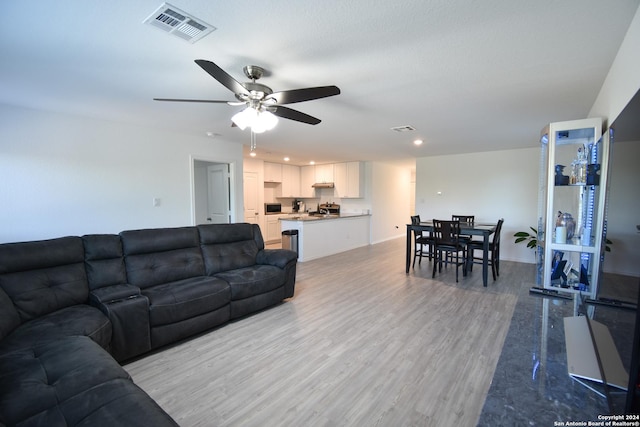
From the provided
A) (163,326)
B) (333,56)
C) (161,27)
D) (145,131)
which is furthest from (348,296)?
(145,131)

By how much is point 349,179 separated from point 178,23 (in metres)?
6.39

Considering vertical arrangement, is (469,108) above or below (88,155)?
above

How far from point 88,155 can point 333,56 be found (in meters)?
3.65

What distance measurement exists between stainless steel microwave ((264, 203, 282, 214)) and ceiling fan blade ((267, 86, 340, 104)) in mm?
5991

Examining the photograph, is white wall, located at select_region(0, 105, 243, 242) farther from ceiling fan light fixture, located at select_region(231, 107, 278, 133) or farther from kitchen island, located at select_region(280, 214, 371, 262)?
ceiling fan light fixture, located at select_region(231, 107, 278, 133)

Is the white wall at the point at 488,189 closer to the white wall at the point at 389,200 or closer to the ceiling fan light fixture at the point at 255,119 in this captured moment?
the white wall at the point at 389,200

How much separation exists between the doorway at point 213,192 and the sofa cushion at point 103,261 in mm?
2407

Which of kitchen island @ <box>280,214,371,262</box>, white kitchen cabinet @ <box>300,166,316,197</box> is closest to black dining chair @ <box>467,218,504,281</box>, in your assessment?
kitchen island @ <box>280,214,371,262</box>

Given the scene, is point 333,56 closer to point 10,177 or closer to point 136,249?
point 136,249

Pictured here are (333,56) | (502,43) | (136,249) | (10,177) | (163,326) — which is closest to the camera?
(502,43)

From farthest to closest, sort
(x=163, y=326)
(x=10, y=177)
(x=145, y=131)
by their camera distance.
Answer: (x=145, y=131)
(x=10, y=177)
(x=163, y=326)

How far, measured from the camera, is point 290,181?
339 inches

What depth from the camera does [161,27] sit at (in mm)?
1706

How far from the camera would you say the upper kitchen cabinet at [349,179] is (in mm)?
7668
